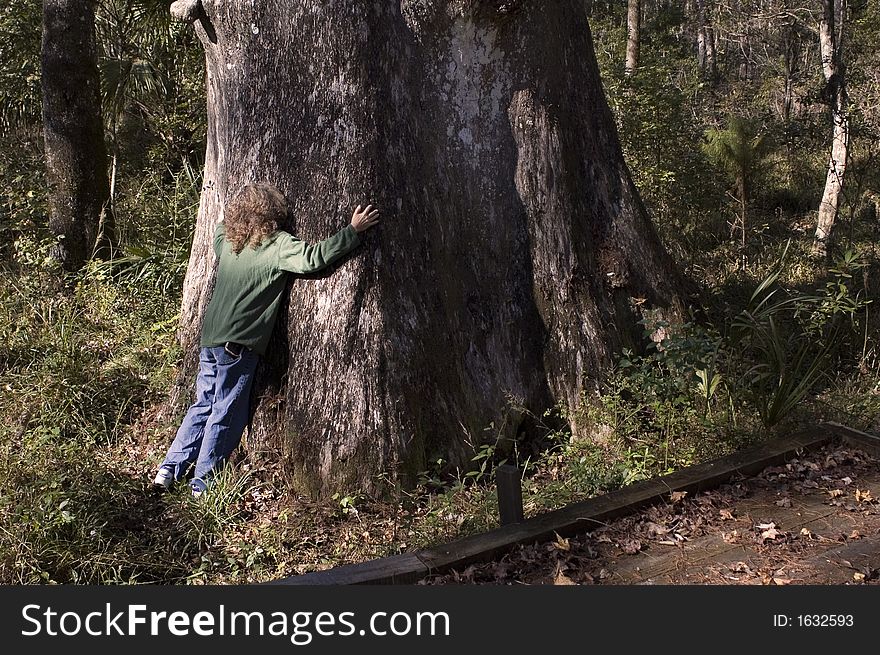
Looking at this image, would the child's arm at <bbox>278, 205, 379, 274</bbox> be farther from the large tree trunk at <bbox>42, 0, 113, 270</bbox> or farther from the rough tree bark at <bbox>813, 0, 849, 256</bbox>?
the rough tree bark at <bbox>813, 0, 849, 256</bbox>

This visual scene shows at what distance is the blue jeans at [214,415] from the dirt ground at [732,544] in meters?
2.00

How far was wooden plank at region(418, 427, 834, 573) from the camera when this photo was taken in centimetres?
374

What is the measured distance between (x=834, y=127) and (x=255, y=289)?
867cm

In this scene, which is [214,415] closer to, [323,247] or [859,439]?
[323,247]

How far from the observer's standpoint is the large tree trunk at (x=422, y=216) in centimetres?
495

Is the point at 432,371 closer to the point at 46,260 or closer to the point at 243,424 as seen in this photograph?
the point at 243,424

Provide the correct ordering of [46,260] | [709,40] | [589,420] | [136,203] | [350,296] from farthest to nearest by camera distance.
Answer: [709,40], [136,203], [46,260], [589,420], [350,296]

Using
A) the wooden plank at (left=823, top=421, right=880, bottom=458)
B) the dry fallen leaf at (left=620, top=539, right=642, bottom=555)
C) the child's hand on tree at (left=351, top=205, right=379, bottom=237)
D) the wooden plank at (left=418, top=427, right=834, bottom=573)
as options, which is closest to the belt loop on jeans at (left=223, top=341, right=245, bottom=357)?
the child's hand on tree at (left=351, top=205, right=379, bottom=237)

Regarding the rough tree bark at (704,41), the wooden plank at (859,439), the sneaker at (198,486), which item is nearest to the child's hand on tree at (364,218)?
the sneaker at (198,486)

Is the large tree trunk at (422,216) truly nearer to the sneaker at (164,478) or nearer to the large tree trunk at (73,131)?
the sneaker at (164,478)

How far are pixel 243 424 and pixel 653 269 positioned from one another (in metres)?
2.98

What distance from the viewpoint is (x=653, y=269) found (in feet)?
19.7

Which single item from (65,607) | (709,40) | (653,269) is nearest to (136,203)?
(653,269)

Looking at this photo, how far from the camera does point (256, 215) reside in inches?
195
